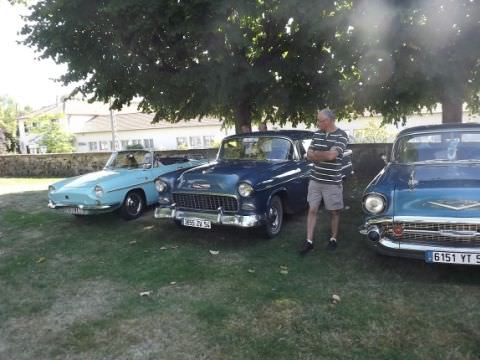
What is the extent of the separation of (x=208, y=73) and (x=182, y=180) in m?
3.67

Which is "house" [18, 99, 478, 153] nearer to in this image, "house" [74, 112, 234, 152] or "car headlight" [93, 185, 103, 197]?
"house" [74, 112, 234, 152]

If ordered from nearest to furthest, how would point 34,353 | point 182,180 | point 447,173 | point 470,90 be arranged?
point 34,353 < point 447,173 < point 182,180 < point 470,90

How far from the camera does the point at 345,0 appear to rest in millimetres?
7230

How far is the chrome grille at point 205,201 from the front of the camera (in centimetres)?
599

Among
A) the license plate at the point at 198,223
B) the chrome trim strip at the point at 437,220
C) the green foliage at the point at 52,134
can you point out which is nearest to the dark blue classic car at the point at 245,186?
the license plate at the point at 198,223

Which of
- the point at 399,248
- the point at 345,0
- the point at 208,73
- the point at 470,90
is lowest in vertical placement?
the point at 399,248

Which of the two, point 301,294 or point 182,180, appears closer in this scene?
point 301,294

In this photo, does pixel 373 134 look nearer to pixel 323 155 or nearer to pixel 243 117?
pixel 243 117

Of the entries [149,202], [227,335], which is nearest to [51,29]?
→ [149,202]

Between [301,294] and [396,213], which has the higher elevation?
[396,213]

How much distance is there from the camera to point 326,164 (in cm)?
552

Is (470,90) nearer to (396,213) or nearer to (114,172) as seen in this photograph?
(396,213)

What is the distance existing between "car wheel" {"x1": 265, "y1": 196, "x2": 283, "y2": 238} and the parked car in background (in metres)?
3.13

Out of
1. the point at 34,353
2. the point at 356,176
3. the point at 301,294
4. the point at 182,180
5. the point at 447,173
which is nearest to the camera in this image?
the point at 34,353
